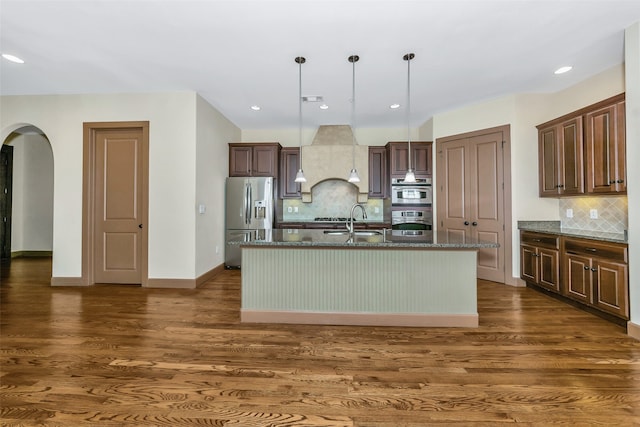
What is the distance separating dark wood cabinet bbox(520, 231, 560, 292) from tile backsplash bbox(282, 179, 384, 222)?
300cm

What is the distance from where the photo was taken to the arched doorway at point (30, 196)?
20.7 feet

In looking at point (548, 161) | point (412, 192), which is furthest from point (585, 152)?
point (412, 192)

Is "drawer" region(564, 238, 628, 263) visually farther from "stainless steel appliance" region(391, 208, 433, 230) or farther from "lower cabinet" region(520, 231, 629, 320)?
"stainless steel appliance" region(391, 208, 433, 230)

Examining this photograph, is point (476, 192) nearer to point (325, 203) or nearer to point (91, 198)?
point (325, 203)

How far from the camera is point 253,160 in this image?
18.7ft

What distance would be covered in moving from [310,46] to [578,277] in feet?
12.7

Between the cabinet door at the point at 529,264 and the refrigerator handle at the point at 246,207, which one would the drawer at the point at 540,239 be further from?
the refrigerator handle at the point at 246,207

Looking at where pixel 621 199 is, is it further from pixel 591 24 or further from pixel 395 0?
pixel 395 0

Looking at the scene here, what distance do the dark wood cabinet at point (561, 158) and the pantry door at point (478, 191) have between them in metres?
0.47

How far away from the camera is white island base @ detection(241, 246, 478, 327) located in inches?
110

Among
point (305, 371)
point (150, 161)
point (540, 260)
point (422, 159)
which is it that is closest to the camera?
point (305, 371)

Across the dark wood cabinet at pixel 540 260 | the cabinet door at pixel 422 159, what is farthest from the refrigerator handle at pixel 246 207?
the dark wood cabinet at pixel 540 260

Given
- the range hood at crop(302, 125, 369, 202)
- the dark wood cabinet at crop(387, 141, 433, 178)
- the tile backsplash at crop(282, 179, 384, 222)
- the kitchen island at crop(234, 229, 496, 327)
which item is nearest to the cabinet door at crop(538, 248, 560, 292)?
the kitchen island at crop(234, 229, 496, 327)

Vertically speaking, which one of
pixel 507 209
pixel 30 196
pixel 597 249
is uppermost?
pixel 30 196
